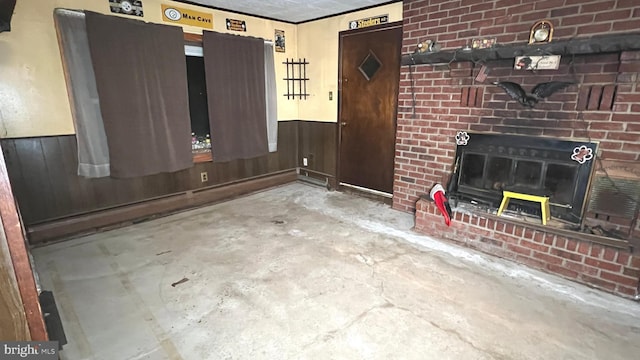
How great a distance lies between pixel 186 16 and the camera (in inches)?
138

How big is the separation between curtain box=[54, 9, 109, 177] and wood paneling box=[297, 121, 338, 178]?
261 cm

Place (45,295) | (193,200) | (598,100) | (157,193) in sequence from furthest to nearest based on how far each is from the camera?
(193,200) < (157,193) < (598,100) < (45,295)

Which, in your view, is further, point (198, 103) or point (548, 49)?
point (198, 103)

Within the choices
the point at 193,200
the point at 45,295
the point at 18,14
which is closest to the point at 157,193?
the point at 193,200

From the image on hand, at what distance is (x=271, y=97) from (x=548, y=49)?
10.4 feet

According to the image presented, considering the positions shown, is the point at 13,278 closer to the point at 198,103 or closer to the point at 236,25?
the point at 198,103

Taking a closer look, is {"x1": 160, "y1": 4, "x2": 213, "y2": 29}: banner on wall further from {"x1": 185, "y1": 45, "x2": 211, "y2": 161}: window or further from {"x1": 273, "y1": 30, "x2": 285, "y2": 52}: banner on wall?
{"x1": 273, "y1": 30, "x2": 285, "y2": 52}: banner on wall

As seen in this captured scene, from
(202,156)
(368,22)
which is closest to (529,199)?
(368,22)

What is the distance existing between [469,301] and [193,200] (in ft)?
10.5

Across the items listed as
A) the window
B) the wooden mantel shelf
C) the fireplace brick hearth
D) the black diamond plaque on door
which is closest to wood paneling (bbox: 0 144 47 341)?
the fireplace brick hearth

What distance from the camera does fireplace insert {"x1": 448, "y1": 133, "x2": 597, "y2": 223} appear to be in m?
2.41

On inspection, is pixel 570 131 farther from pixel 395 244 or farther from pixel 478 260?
pixel 395 244

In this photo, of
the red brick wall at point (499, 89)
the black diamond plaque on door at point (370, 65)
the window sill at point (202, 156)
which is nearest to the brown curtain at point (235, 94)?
the window sill at point (202, 156)

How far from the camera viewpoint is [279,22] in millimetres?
4379
